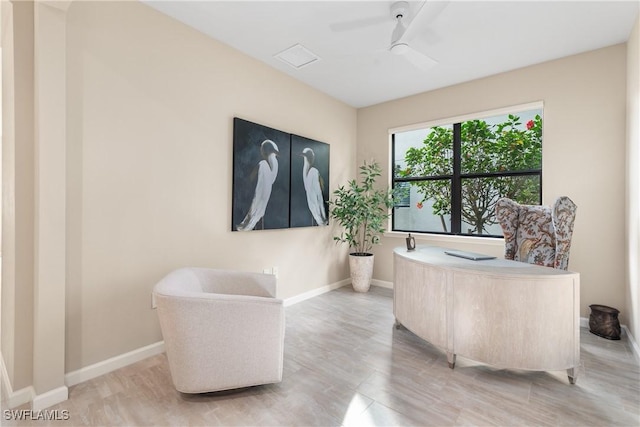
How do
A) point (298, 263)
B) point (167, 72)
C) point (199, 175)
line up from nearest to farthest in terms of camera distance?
point (167, 72)
point (199, 175)
point (298, 263)

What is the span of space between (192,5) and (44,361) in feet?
8.70

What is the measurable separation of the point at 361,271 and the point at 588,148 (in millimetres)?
2800

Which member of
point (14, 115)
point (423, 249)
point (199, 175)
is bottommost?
point (423, 249)

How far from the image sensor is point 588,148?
9.68 ft

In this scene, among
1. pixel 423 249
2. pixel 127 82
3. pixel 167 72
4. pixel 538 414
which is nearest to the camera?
pixel 538 414

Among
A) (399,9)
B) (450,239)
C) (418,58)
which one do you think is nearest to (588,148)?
(450,239)

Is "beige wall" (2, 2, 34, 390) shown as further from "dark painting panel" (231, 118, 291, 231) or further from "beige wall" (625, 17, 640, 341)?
"beige wall" (625, 17, 640, 341)

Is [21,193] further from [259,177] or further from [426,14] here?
[426,14]

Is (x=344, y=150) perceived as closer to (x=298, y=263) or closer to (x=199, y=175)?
(x=298, y=263)

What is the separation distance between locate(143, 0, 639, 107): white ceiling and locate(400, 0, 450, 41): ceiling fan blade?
12 mm

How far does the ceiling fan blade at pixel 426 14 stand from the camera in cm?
203

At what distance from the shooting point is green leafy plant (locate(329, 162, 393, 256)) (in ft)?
13.2

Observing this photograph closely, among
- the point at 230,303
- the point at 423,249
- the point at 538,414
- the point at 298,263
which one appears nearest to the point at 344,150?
the point at 298,263

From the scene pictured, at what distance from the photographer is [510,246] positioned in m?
2.74
